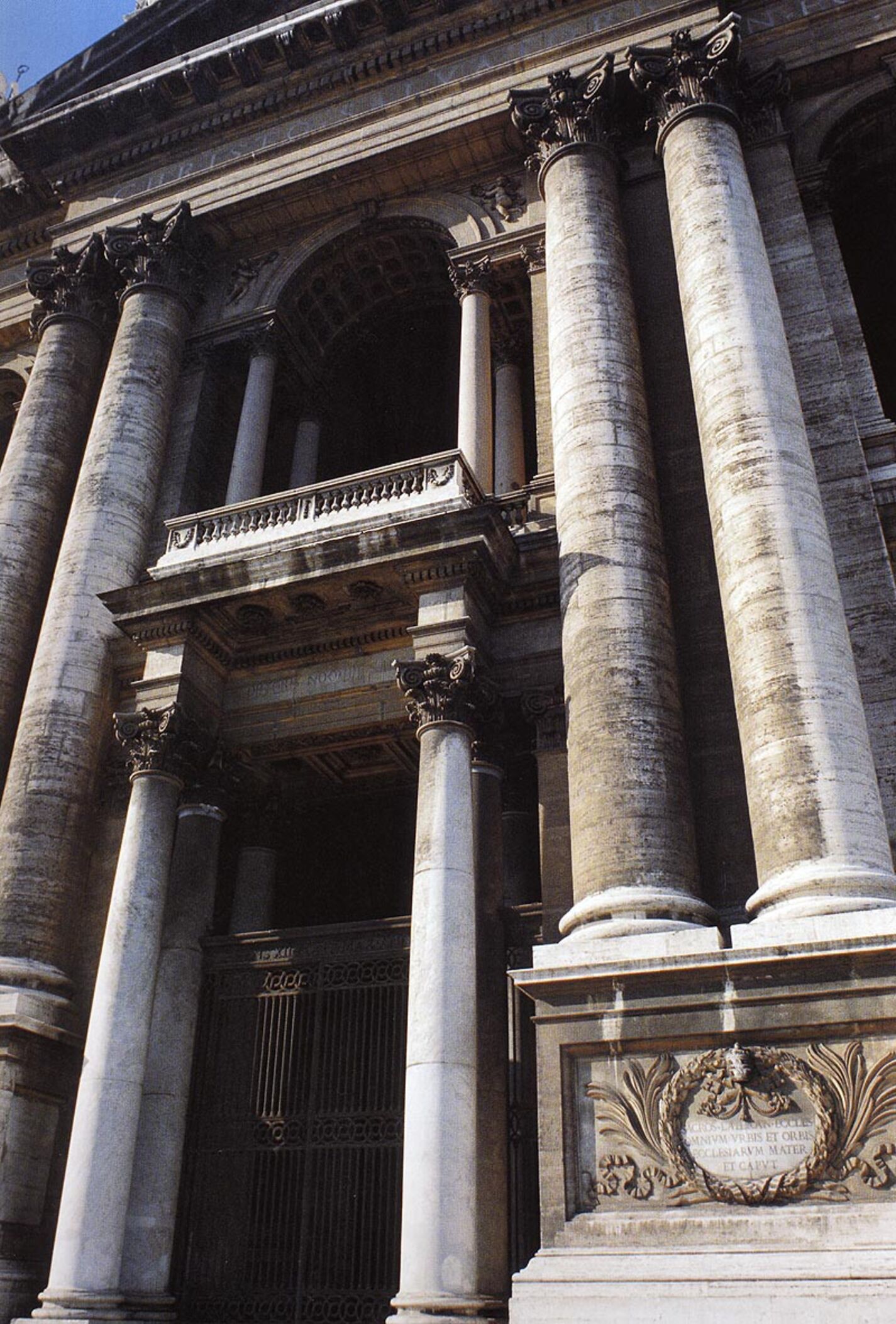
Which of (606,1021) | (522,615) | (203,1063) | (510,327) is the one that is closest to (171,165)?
(510,327)

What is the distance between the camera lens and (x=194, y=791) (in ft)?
45.4

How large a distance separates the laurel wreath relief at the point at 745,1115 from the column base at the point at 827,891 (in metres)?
0.99

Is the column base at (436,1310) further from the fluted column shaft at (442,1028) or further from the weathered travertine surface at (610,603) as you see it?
the weathered travertine surface at (610,603)

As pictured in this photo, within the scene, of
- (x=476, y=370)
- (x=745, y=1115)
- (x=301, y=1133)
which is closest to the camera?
(x=745, y=1115)

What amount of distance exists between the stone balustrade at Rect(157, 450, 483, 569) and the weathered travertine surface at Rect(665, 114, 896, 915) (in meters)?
3.04

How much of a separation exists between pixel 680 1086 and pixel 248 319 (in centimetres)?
1403

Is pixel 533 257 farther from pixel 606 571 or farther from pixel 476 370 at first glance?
pixel 606 571

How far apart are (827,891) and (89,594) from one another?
10218 mm

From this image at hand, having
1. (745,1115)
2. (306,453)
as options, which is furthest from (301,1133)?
(306,453)

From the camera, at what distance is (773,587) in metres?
10.3

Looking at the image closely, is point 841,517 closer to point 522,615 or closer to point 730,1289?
point 522,615

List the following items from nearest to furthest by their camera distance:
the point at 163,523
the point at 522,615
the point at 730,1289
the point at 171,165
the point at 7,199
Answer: the point at 730,1289 → the point at 522,615 → the point at 163,523 → the point at 171,165 → the point at 7,199

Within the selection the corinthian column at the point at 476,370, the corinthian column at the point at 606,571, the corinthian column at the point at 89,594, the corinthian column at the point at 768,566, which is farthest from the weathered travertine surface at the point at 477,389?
the corinthian column at the point at 89,594

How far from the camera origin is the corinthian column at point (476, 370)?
50.6 ft
